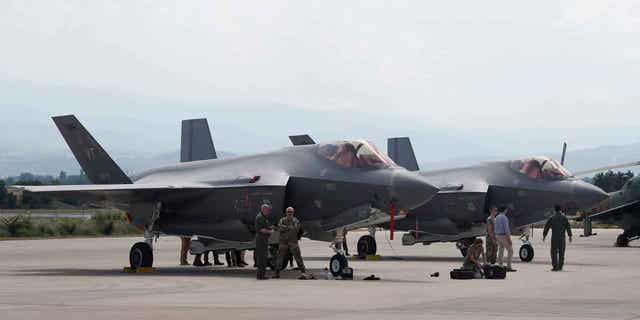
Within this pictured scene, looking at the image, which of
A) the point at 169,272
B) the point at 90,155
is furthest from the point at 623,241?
the point at 169,272

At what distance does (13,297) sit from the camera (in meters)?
16.7

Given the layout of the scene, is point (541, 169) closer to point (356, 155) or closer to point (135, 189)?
point (356, 155)

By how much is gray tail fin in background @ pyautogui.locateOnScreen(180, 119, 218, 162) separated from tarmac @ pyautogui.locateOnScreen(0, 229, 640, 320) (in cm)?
582

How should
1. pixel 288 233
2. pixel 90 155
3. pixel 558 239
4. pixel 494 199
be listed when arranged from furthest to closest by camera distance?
pixel 494 199
pixel 90 155
pixel 558 239
pixel 288 233

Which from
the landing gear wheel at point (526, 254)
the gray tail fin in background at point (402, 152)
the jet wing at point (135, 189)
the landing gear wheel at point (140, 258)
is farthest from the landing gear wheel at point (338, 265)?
the gray tail fin in background at point (402, 152)

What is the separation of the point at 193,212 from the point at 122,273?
2.26 meters

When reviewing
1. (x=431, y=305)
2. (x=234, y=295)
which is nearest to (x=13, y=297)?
(x=234, y=295)

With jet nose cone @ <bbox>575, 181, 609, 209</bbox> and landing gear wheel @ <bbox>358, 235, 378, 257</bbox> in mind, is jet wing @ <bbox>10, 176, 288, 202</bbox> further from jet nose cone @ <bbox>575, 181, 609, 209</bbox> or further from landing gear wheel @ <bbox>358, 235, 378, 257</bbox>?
jet nose cone @ <bbox>575, 181, 609, 209</bbox>

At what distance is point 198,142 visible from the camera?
34.1 meters

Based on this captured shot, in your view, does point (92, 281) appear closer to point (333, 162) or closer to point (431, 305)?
point (333, 162)

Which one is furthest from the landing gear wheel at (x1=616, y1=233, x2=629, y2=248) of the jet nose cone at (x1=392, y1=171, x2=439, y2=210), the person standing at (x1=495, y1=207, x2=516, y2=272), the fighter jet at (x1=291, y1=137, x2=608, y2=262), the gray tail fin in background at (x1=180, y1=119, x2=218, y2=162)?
the jet nose cone at (x1=392, y1=171, x2=439, y2=210)

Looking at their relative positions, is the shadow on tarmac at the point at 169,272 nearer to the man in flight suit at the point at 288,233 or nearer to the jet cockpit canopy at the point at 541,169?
the man in flight suit at the point at 288,233

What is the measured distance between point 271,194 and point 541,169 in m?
11.5

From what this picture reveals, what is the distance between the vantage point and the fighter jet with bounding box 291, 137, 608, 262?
107 feet
